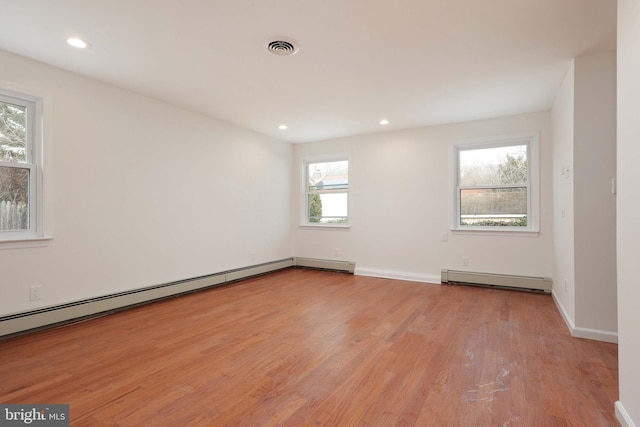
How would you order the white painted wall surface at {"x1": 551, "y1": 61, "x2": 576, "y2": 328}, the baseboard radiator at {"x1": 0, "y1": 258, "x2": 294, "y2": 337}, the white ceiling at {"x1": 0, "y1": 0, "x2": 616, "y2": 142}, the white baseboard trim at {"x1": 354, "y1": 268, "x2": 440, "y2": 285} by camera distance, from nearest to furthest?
1. the white ceiling at {"x1": 0, "y1": 0, "x2": 616, "y2": 142}
2. the baseboard radiator at {"x1": 0, "y1": 258, "x2": 294, "y2": 337}
3. the white painted wall surface at {"x1": 551, "y1": 61, "x2": 576, "y2": 328}
4. the white baseboard trim at {"x1": 354, "y1": 268, "x2": 440, "y2": 285}

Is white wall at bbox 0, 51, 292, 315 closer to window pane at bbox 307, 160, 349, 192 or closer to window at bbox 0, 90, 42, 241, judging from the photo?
window at bbox 0, 90, 42, 241

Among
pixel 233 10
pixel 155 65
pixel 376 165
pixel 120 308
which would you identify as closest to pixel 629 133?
pixel 233 10

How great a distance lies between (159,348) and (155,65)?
2606 mm

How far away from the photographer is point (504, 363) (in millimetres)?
2311

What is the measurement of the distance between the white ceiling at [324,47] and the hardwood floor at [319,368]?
255 centimetres

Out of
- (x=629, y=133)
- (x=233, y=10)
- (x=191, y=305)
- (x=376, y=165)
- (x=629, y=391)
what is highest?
(x=233, y=10)

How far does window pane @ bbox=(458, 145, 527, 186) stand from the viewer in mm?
4543

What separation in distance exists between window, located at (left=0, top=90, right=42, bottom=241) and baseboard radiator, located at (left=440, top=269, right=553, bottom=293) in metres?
5.16

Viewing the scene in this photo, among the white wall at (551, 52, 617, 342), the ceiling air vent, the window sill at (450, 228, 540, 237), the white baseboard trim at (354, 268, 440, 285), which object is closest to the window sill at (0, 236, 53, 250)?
the ceiling air vent

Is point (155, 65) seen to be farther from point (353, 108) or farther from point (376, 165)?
point (376, 165)

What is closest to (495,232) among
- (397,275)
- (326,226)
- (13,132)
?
(397,275)

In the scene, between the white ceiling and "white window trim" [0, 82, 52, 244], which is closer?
the white ceiling

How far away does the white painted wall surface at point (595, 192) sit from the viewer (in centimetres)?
268

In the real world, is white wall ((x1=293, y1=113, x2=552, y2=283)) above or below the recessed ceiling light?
below
